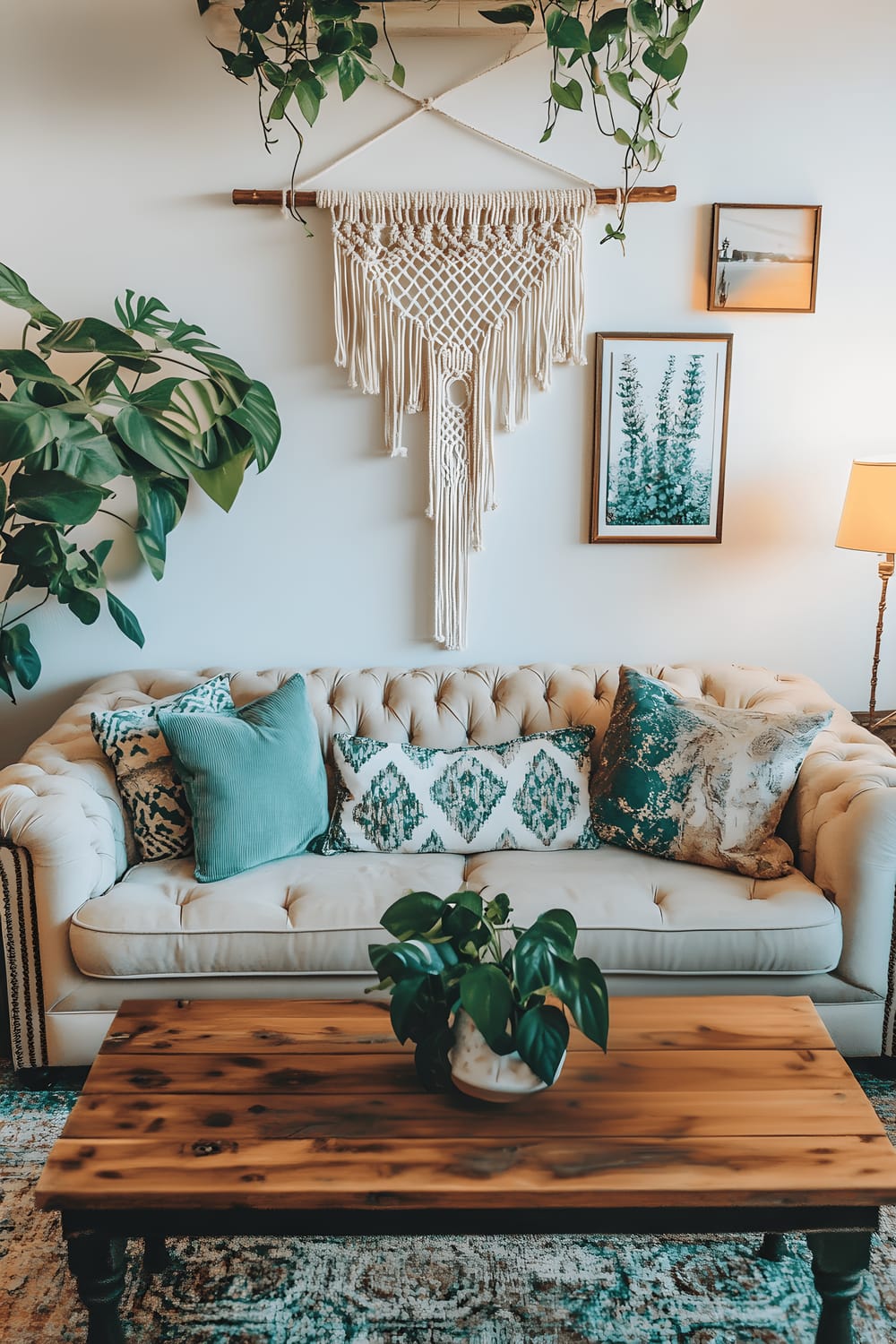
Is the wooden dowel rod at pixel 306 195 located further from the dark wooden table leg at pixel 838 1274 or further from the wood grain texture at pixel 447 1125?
the dark wooden table leg at pixel 838 1274

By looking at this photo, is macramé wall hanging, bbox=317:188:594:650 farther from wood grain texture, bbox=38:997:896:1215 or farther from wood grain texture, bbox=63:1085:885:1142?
wood grain texture, bbox=63:1085:885:1142

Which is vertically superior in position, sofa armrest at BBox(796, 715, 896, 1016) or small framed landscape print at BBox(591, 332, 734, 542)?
Answer: small framed landscape print at BBox(591, 332, 734, 542)

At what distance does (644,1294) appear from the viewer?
163 cm

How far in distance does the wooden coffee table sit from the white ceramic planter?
4 cm

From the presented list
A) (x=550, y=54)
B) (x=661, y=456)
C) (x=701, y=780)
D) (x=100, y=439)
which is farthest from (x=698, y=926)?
(x=550, y=54)

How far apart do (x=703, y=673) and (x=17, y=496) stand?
1.80m

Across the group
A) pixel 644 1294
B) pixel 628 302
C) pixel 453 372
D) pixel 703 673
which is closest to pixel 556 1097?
pixel 644 1294

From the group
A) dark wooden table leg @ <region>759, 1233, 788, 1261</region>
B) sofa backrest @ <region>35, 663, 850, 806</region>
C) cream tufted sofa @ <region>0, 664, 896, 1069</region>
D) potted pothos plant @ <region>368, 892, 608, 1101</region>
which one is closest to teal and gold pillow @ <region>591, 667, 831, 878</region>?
cream tufted sofa @ <region>0, 664, 896, 1069</region>

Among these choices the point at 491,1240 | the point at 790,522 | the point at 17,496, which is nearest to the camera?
the point at 491,1240

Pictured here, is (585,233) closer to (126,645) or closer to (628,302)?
(628,302)

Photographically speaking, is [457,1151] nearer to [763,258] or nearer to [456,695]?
[456,695]

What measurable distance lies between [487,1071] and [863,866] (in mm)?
1074

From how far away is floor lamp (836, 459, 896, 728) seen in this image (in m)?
2.57

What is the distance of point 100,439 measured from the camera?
7.57 ft
